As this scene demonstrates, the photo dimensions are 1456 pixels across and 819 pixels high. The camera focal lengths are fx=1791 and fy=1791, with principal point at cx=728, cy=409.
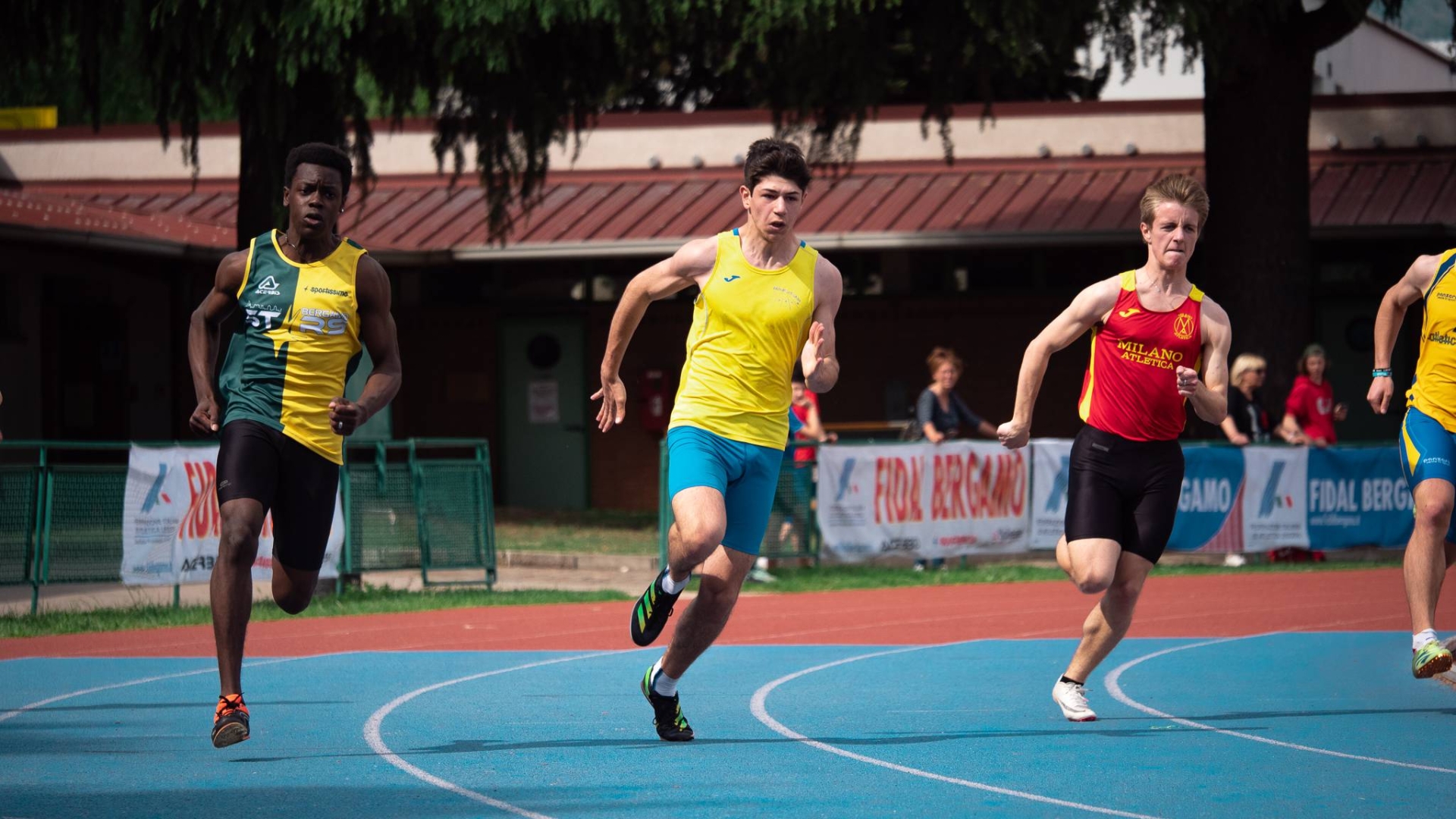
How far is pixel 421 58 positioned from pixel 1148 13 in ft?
27.6

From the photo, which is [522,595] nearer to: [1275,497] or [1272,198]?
[1275,497]

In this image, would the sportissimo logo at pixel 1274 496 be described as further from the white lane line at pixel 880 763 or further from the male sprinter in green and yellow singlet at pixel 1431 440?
the male sprinter in green and yellow singlet at pixel 1431 440

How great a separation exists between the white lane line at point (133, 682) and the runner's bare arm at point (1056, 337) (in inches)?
188

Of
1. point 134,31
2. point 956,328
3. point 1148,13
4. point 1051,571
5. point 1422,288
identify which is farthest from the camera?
point 956,328

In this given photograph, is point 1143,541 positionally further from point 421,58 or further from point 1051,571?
point 421,58

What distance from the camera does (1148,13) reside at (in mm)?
20328

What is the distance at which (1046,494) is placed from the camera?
1789 centimetres

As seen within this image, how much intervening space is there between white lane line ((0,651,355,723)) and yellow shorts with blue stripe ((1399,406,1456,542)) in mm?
6511

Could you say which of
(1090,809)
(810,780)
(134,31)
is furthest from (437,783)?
(134,31)

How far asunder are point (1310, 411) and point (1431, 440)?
10134 millimetres

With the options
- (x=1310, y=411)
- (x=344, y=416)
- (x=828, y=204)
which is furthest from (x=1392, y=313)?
(x=828, y=204)

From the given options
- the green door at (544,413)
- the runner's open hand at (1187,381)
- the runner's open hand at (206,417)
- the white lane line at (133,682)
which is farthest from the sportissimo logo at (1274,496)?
the runner's open hand at (206,417)

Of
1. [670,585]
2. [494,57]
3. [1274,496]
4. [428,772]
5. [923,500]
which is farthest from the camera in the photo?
[1274,496]

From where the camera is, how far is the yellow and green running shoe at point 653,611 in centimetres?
714
